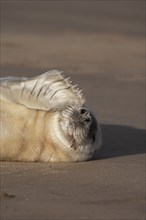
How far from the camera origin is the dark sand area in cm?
573

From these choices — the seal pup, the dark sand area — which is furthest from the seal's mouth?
the dark sand area

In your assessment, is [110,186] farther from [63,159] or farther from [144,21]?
[144,21]

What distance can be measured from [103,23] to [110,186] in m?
14.3

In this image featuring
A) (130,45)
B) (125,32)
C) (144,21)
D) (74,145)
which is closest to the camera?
(74,145)

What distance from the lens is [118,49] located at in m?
16.7

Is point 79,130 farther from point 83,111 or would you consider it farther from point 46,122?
point 46,122

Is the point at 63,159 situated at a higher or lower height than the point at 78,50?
higher

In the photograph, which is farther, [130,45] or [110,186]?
[130,45]

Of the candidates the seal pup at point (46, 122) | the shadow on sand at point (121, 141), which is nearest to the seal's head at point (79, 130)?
the seal pup at point (46, 122)

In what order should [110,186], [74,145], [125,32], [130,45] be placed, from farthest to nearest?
[125,32]
[130,45]
[74,145]
[110,186]

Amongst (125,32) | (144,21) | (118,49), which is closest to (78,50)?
(118,49)

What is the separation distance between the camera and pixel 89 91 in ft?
37.8

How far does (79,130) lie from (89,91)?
447 centimetres

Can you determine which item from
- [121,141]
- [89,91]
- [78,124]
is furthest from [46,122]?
[89,91]
